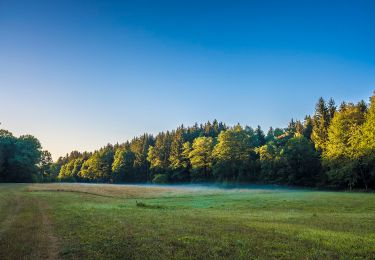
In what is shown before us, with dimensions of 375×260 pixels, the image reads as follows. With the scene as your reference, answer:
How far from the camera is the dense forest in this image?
69.2 meters

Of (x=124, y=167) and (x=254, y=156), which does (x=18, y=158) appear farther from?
(x=254, y=156)

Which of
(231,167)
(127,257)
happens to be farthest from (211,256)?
(231,167)

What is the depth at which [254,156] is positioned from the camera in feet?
380

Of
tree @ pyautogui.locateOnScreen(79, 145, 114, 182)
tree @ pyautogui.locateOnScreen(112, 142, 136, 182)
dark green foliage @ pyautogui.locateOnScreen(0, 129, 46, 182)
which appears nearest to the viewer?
dark green foliage @ pyautogui.locateOnScreen(0, 129, 46, 182)

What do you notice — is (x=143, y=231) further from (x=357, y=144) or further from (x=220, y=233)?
(x=357, y=144)

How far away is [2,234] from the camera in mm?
16531

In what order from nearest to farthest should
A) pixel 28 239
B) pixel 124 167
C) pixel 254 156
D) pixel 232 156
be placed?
pixel 28 239, pixel 232 156, pixel 254 156, pixel 124 167

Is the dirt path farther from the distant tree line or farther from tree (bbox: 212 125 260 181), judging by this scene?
the distant tree line

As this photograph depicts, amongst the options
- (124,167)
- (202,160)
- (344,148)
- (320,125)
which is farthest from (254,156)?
(124,167)

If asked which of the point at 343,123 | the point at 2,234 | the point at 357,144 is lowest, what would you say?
the point at 2,234

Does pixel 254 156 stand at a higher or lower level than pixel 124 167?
higher

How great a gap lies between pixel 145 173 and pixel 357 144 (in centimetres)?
11341

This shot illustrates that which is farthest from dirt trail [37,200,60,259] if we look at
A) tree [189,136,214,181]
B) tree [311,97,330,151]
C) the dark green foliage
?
tree [189,136,214,181]

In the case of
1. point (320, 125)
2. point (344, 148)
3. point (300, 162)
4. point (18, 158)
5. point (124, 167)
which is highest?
point (320, 125)
